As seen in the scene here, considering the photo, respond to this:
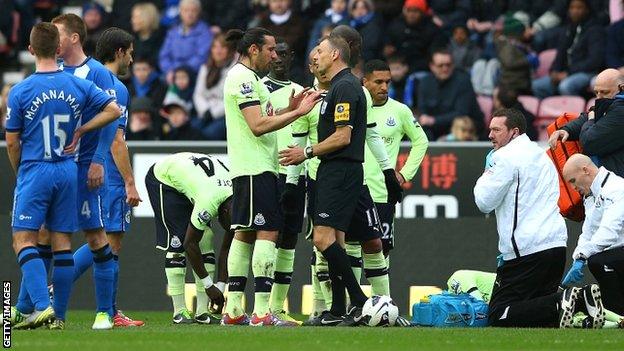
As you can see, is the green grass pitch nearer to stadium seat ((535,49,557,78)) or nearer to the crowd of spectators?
the crowd of spectators

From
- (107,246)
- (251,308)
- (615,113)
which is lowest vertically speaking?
(251,308)

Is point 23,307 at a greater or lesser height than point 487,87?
lesser

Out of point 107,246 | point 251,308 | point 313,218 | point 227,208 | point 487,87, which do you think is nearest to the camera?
point 107,246

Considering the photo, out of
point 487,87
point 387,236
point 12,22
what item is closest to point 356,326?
point 387,236

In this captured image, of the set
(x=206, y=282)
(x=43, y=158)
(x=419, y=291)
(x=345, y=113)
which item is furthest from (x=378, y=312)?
(x=419, y=291)

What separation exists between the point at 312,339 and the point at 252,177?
2226mm

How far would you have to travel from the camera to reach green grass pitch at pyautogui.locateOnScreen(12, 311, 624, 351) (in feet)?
34.4

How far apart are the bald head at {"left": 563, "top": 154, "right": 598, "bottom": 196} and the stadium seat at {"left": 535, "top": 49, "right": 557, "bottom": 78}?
7.76 metres

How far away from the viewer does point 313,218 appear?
13.2 metres

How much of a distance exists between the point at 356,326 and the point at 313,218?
1.04 meters

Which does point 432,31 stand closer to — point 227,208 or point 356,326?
point 227,208

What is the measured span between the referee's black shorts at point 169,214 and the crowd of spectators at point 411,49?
5943 mm

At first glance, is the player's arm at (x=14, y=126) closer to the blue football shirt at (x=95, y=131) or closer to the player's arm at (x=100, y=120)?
the player's arm at (x=100, y=120)

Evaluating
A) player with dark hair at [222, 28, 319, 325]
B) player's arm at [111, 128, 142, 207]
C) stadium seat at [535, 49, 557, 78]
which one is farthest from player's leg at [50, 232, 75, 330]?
stadium seat at [535, 49, 557, 78]
